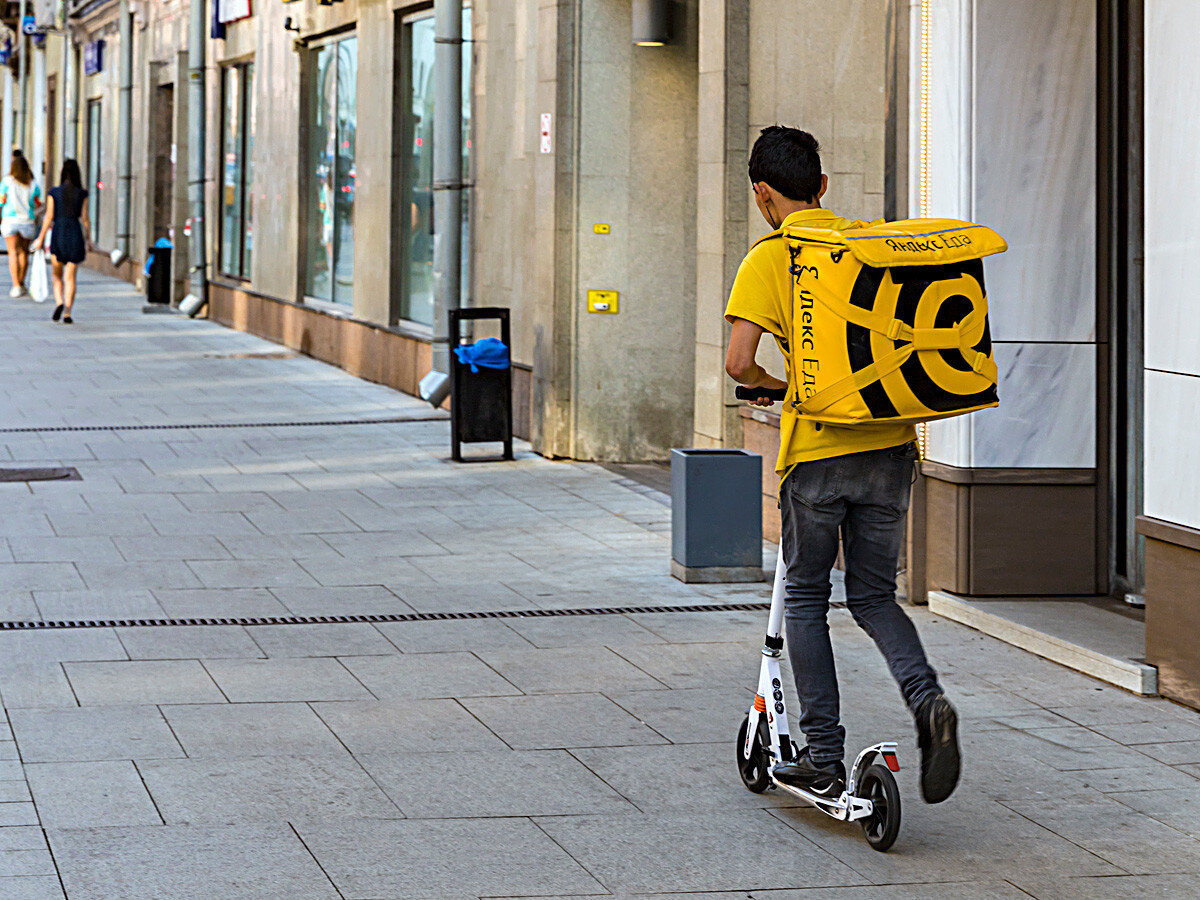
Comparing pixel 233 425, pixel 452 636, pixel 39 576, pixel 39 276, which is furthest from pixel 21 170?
pixel 452 636

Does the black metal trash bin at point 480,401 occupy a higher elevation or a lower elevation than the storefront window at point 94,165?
lower

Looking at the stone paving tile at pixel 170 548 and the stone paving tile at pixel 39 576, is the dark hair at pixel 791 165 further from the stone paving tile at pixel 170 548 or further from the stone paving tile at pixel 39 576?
the stone paving tile at pixel 170 548

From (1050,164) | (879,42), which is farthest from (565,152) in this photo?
(1050,164)

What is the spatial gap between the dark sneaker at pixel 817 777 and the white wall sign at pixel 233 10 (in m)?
19.5

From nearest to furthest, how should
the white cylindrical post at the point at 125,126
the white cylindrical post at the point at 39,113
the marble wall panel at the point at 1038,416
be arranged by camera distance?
the marble wall panel at the point at 1038,416
the white cylindrical post at the point at 125,126
the white cylindrical post at the point at 39,113

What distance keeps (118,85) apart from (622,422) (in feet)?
79.3

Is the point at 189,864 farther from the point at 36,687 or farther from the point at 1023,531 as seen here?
the point at 1023,531

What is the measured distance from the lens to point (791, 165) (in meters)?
4.80

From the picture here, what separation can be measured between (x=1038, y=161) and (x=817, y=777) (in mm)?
3679

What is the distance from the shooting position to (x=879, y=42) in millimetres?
8836

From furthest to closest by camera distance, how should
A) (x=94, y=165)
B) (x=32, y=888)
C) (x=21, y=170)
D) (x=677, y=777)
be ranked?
(x=94, y=165)
(x=21, y=170)
(x=677, y=777)
(x=32, y=888)

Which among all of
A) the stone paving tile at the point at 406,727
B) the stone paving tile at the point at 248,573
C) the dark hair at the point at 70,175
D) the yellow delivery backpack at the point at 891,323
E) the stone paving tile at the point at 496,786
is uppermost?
the dark hair at the point at 70,175

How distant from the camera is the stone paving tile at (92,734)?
5.54m

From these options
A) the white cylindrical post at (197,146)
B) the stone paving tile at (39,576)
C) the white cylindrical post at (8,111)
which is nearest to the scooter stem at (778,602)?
the stone paving tile at (39,576)
